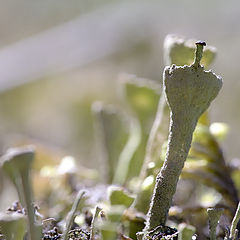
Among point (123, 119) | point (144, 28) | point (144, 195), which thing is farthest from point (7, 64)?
point (144, 195)

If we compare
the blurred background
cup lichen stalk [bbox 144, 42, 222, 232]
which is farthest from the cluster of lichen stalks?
the blurred background

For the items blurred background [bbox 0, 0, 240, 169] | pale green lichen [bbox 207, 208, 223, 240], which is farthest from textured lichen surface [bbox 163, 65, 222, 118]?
blurred background [bbox 0, 0, 240, 169]

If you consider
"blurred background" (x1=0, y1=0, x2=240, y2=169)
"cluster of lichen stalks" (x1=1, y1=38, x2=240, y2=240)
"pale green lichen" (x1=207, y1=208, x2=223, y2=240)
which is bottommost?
"pale green lichen" (x1=207, y1=208, x2=223, y2=240)

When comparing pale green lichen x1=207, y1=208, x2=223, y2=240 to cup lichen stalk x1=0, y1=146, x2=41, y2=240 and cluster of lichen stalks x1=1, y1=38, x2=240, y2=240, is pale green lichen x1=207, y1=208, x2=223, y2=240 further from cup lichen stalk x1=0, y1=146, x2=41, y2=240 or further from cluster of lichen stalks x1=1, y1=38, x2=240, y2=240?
cup lichen stalk x1=0, y1=146, x2=41, y2=240

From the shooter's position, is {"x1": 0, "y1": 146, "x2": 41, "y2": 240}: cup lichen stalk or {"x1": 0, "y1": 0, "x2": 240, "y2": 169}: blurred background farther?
{"x1": 0, "y1": 0, "x2": 240, "y2": 169}: blurred background

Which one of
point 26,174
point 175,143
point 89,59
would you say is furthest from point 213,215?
point 89,59

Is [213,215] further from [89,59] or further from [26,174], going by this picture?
[89,59]

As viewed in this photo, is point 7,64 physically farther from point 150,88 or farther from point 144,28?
point 150,88

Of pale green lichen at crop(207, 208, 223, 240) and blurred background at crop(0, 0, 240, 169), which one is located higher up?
blurred background at crop(0, 0, 240, 169)
